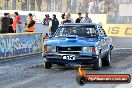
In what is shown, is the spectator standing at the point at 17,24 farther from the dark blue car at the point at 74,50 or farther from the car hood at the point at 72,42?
the car hood at the point at 72,42

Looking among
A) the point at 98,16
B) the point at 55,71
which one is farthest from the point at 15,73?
the point at 98,16

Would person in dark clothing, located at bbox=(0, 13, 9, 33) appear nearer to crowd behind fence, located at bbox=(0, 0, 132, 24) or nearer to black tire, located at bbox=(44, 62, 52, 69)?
black tire, located at bbox=(44, 62, 52, 69)

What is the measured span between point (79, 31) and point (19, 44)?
193 inches

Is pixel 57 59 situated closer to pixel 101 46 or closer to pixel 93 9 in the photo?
pixel 101 46

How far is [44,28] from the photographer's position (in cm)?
2547

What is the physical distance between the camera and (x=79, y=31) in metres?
12.1

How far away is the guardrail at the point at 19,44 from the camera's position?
15125 mm

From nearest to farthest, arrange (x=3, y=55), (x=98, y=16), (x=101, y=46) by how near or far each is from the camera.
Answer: (x=101, y=46) → (x=3, y=55) → (x=98, y=16)

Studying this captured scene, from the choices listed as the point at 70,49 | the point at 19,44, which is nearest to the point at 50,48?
the point at 70,49

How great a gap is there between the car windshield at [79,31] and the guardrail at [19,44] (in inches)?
140

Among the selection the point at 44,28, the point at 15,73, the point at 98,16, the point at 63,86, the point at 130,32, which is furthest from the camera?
the point at 98,16

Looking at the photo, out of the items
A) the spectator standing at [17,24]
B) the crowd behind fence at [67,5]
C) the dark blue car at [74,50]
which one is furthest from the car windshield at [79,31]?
the crowd behind fence at [67,5]

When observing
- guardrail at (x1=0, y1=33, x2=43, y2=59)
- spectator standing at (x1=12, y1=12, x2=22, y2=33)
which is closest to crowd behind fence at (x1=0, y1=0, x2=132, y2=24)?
spectator standing at (x1=12, y1=12, x2=22, y2=33)

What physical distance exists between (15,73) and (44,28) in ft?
49.5
